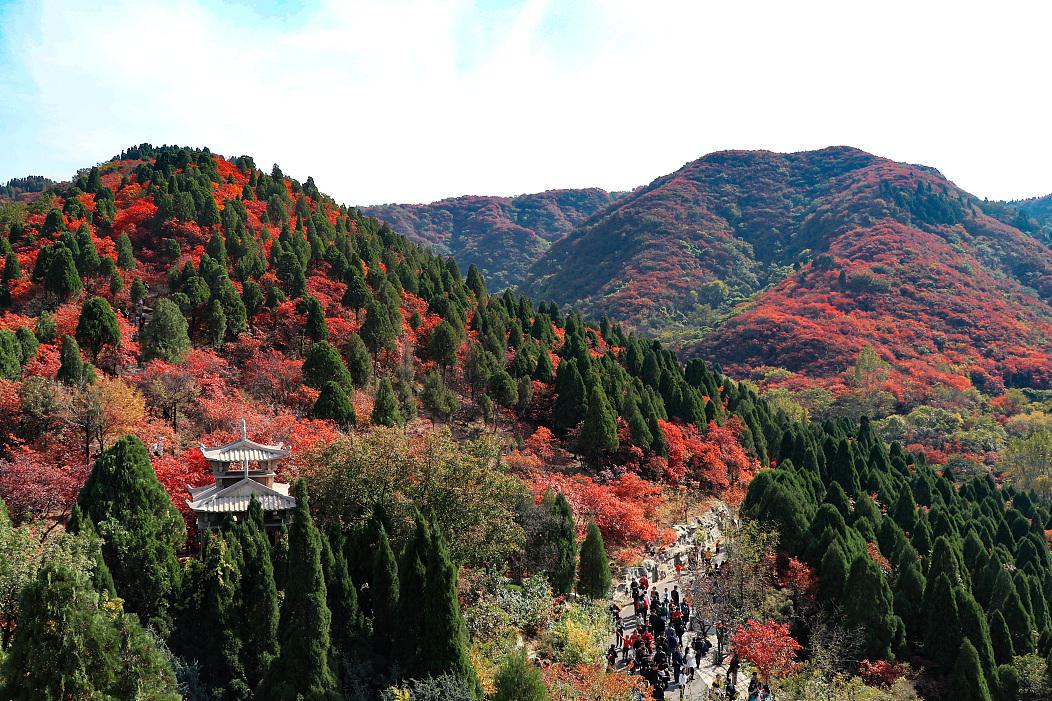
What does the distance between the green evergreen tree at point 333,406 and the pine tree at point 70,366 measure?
860 cm

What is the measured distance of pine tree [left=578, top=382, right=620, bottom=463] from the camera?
1465 inches

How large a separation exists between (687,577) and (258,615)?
17666 millimetres

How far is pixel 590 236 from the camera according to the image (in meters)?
159

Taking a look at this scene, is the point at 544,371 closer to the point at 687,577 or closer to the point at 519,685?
the point at 687,577

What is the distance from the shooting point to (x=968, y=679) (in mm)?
22188

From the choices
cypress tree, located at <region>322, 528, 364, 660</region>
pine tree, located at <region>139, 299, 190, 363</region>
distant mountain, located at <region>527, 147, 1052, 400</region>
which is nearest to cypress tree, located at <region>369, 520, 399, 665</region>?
cypress tree, located at <region>322, 528, 364, 660</region>

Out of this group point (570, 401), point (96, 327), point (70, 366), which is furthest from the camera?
point (570, 401)

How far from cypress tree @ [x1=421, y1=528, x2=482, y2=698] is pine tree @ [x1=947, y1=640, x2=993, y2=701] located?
1511 cm

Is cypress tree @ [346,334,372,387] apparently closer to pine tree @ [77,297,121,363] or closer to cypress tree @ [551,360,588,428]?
pine tree @ [77,297,121,363]

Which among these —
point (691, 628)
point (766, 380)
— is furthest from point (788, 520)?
point (766, 380)

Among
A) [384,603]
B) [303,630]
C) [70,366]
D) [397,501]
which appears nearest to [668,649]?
[384,603]

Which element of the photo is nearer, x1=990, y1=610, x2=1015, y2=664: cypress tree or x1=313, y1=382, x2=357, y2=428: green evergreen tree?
x1=990, y1=610, x2=1015, y2=664: cypress tree

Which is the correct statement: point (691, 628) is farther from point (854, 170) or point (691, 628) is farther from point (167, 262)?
point (854, 170)

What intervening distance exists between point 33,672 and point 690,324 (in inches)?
4184
